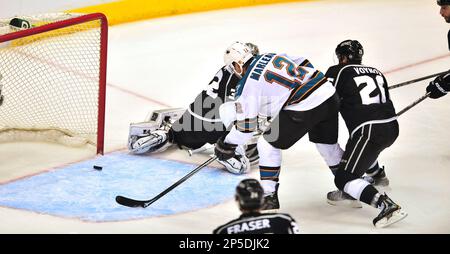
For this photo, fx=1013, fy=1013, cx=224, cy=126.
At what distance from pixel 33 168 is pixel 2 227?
0.85 m

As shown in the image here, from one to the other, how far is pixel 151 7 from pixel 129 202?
3547 millimetres

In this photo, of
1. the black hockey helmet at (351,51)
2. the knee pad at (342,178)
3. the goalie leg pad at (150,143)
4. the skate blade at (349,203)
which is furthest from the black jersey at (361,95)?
the goalie leg pad at (150,143)

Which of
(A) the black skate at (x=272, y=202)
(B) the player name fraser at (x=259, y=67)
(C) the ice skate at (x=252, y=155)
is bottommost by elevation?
(C) the ice skate at (x=252, y=155)

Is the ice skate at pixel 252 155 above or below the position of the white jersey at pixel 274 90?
below

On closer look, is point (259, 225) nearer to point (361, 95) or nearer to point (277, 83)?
point (277, 83)

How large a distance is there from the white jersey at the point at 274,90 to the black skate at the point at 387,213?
0.50 metres

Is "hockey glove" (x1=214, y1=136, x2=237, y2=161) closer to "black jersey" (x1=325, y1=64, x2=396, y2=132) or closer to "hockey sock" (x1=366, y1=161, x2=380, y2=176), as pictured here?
"black jersey" (x1=325, y1=64, x2=396, y2=132)

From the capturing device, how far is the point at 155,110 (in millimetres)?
5730

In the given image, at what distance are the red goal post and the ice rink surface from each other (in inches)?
4.8

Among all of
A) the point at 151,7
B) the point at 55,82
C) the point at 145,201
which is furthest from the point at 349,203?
the point at 151,7

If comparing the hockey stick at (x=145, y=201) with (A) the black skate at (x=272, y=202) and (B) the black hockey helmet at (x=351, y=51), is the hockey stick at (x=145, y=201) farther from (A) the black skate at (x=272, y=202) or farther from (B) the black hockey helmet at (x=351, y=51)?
(B) the black hockey helmet at (x=351, y=51)

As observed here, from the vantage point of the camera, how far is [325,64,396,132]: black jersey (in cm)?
443

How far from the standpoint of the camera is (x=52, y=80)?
594 cm

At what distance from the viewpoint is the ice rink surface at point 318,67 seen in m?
4.40
